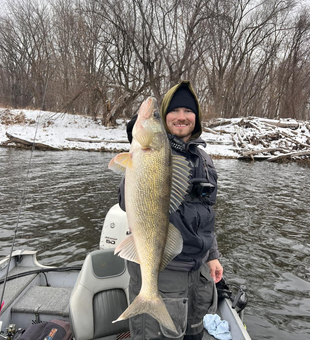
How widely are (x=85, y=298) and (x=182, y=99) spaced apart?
6.95 feet

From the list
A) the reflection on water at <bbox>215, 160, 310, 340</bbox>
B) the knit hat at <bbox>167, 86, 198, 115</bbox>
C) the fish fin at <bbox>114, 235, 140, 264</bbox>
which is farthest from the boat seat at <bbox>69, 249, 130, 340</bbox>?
the reflection on water at <bbox>215, 160, 310, 340</bbox>

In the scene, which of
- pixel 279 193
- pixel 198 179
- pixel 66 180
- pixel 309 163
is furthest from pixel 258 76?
pixel 198 179

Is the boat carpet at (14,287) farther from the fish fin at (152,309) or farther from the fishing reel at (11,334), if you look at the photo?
the fish fin at (152,309)

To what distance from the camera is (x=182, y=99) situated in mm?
2268

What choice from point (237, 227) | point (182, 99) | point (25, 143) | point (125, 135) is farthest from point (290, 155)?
point (182, 99)

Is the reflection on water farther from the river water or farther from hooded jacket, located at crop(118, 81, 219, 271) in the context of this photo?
hooded jacket, located at crop(118, 81, 219, 271)

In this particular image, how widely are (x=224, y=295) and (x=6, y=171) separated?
34.3 feet

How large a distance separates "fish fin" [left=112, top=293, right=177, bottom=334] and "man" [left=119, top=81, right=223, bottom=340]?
6.4 inches

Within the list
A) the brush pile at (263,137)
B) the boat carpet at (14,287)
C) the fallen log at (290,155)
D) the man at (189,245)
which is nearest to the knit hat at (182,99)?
the man at (189,245)

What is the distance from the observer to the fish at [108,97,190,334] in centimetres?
174

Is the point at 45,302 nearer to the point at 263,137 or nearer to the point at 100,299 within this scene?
the point at 100,299

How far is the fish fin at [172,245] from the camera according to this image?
1.84 m

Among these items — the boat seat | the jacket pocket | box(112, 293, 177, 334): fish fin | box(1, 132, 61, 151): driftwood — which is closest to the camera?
box(112, 293, 177, 334): fish fin

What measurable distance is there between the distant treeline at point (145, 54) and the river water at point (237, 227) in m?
11.3
